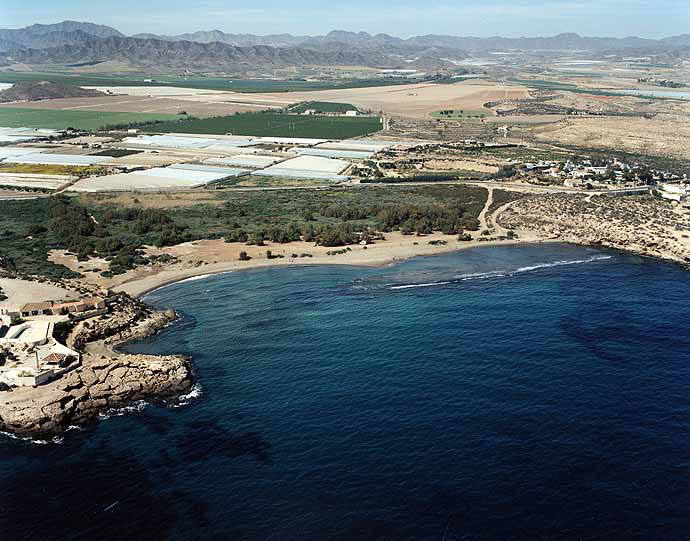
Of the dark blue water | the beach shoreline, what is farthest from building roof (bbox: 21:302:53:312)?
the dark blue water

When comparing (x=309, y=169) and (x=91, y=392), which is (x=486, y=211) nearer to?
(x=309, y=169)

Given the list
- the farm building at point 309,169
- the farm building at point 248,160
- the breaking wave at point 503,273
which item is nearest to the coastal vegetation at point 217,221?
the farm building at point 309,169

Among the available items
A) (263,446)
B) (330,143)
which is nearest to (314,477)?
(263,446)

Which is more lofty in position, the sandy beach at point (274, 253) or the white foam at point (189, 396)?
the sandy beach at point (274, 253)

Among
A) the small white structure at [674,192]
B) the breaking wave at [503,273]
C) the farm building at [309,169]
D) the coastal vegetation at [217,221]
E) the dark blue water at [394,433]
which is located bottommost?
the dark blue water at [394,433]

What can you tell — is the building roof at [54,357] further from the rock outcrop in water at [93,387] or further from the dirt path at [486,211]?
the dirt path at [486,211]

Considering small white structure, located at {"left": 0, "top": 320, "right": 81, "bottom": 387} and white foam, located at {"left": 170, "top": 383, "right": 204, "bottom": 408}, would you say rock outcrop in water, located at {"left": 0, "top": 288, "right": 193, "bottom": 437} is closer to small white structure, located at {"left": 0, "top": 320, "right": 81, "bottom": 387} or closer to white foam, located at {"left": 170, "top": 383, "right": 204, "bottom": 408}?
white foam, located at {"left": 170, "top": 383, "right": 204, "bottom": 408}

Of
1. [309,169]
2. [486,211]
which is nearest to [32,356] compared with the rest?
[486,211]
